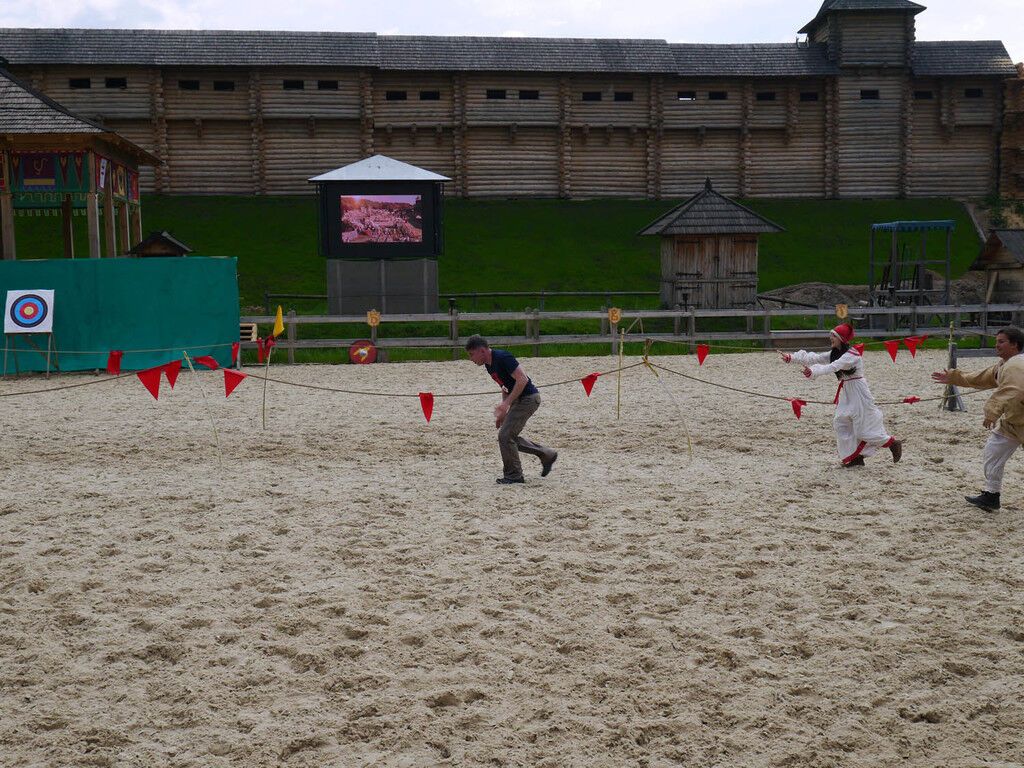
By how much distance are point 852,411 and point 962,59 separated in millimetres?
36681

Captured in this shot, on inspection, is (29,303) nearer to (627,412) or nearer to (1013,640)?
(627,412)

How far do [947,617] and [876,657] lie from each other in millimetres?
830

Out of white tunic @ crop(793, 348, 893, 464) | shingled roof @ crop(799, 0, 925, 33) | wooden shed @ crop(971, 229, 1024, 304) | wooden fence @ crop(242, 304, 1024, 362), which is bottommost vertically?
white tunic @ crop(793, 348, 893, 464)

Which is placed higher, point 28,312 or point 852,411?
point 28,312

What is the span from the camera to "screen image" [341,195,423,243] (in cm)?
2256

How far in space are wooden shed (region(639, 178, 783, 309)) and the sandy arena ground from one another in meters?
13.3

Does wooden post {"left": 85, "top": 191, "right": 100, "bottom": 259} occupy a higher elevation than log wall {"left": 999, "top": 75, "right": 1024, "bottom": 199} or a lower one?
lower

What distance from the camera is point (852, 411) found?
31.8ft

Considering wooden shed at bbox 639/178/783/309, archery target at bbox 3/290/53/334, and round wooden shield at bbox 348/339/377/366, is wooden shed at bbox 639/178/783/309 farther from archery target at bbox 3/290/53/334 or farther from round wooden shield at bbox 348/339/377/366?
archery target at bbox 3/290/53/334

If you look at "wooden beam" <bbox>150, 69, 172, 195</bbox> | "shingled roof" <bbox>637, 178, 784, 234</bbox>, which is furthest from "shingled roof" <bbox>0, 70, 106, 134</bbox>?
"wooden beam" <bbox>150, 69, 172, 195</bbox>

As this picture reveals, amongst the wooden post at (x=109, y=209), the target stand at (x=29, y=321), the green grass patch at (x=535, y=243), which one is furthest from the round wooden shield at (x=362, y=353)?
the wooden post at (x=109, y=209)

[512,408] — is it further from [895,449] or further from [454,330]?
[454,330]

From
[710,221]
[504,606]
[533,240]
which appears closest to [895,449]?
[504,606]

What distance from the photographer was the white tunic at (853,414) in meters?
9.59
